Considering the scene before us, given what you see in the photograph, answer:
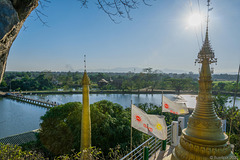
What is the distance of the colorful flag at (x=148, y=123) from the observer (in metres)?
3.33

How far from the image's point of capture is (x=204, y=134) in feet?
5.85

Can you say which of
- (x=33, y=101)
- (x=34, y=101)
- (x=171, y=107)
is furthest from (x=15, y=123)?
(x=171, y=107)

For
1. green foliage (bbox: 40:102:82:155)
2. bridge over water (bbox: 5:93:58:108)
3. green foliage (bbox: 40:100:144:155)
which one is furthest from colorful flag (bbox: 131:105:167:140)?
bridge over water (bbox: 5:93:58:108)

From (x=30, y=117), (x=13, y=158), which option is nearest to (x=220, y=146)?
(x=13, y=158)

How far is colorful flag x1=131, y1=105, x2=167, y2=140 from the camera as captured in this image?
3.33m

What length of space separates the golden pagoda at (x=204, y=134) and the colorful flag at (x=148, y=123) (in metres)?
1.39

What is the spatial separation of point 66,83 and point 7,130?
1344 inches

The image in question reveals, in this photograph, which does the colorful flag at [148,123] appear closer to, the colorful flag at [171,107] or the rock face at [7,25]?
the colorful flag at [171,107]

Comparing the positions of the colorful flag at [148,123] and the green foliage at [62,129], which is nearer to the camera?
the colorful flag at [148,123]

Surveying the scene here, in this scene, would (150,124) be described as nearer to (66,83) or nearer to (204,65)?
(204,65)

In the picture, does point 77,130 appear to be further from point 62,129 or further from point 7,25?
point 7,25

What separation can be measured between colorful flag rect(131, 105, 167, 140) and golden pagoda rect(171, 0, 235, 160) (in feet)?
4.56

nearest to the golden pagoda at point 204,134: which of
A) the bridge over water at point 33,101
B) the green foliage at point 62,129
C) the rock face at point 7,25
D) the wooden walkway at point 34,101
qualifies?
the rock face at point 7,25

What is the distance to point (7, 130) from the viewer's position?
1744cm
